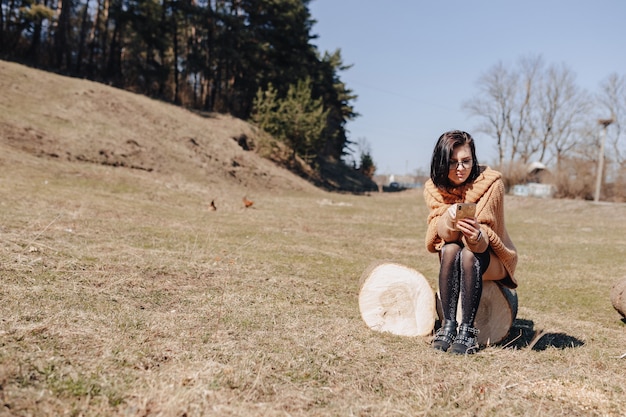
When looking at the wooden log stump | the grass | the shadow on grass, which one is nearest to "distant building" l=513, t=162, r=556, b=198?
the grass

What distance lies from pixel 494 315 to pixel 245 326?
196 centimetres

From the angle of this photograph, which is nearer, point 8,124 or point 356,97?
point 8,124

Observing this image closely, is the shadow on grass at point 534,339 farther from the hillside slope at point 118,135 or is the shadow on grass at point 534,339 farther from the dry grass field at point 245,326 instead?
the hillside slope at point 118,135

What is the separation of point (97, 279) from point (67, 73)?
26.1 meters

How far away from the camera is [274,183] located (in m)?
24.9

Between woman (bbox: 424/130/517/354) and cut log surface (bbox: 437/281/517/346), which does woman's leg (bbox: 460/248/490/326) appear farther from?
cut log surface (bbox: 437/281/517/346)

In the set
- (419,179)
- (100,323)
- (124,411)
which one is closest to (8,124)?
(100,323)

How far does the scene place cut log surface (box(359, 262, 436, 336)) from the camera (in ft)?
12.7

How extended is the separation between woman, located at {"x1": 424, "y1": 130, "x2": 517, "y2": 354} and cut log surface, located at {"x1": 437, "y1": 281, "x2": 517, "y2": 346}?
133 millimetres

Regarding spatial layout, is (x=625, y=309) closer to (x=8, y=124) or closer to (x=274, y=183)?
(x=8, y=124)

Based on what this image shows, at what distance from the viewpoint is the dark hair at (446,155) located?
11.7 feet

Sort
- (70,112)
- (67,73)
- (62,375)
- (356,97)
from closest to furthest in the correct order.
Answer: (62,375)
(70,112)
(67,73)
(356,97)

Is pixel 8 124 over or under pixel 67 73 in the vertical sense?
under

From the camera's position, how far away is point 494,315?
12.4 ft
